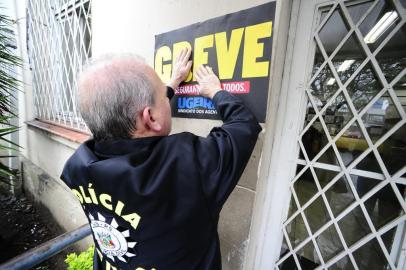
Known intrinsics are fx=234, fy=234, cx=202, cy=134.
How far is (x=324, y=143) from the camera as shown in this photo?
1179mm

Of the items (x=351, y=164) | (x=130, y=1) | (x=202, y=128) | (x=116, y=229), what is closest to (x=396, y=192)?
(x=351, y=164)

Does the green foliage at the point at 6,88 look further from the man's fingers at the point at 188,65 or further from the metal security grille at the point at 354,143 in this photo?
the metal security grille at the point at 354,143

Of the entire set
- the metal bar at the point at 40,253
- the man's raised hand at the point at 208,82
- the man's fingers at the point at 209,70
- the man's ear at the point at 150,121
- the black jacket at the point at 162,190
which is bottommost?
the metal bar at the point at 40,253

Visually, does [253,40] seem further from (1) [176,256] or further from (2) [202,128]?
(1) [176,256]

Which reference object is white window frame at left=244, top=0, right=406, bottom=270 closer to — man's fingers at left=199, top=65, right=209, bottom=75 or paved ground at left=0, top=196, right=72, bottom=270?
man's fingers at left=199, top=65, right=209, bottom=75

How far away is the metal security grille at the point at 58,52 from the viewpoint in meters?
3.12

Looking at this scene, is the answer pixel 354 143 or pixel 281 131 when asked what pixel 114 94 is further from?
pixel 354 143

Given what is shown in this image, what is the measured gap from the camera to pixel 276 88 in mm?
1233

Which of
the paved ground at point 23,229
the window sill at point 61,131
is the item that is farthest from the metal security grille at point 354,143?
the paved ground at point 23,229

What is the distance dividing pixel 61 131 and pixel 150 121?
2.99 metres

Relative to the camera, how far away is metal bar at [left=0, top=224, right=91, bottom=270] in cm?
110

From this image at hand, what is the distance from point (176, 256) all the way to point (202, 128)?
0.79 m

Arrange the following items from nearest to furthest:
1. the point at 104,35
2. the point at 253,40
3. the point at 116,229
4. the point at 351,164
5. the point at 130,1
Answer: the point at 116,229
the point at 351,164
the point at 253,40
the point at 130,1
the point at 104,35

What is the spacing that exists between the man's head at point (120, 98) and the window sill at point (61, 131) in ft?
6.55
